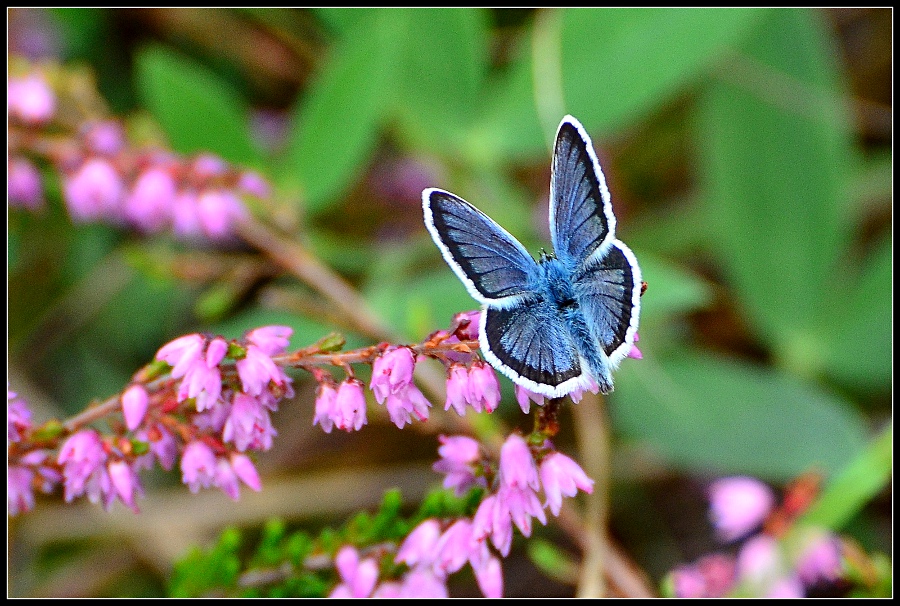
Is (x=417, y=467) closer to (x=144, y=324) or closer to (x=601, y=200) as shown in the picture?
(x=144, y=324)

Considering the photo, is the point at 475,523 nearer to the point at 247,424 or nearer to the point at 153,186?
the point at 247,424

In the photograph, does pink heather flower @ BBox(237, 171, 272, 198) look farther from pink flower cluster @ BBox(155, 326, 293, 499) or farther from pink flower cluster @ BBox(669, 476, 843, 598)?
pink flower cluster @ BBox(669, 476, 843, 598)

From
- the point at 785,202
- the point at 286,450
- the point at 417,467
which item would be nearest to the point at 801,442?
the point at 785,202

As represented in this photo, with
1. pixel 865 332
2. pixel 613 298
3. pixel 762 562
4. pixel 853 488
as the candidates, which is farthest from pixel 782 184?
pixel 613 298

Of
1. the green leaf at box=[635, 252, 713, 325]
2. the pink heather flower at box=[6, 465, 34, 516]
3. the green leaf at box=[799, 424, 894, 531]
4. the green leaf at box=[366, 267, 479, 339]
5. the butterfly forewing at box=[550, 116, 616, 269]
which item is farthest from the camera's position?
the green leaf at box=[366, 267, 479, 339]

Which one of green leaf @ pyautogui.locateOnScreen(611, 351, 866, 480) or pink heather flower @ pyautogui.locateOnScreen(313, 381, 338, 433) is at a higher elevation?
pink heather flower @ pyautogui.locateOnScreen(313, 381, 338, 433)

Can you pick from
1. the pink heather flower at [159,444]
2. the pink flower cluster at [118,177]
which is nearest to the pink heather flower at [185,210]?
the pink flower cluster at [118,177]

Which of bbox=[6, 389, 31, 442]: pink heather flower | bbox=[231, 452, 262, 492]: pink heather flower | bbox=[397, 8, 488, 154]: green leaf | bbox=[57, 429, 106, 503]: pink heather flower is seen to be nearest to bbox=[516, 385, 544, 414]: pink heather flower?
bbox=[231, 452, 262, 492]: pink heather flower
